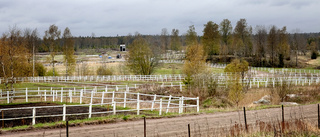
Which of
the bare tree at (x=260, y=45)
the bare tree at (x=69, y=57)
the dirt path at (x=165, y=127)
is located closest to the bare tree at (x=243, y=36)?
the bare tree at (x=260, y=45)

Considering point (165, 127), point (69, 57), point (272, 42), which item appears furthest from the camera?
point (272, 42)

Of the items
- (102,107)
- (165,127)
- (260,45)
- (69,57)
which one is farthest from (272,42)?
(165,127)

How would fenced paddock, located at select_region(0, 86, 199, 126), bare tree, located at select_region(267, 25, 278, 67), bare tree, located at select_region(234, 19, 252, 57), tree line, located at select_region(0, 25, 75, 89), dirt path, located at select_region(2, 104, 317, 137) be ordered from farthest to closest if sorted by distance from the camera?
bare tree, located at select_region(234, 19, 252, 57)
bare tree, located at select_region(267, 25, 278, 67)
tree line, located at select_region(0, 25, 75, 89)
fenced paddock, located at select_region(0, 86, 199, 126)
dirt path, located at select_region(2, 104, 317, 137)

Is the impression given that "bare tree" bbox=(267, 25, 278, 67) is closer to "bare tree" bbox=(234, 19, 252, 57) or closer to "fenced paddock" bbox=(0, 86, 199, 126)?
"bare tree" bbox=(234, 19, 252, 57)

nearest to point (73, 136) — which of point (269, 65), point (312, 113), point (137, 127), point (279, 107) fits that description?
point (137, 127)

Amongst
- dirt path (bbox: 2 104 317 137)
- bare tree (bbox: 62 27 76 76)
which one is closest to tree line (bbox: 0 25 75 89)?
bare tree (bbox: 62 27 76 76)

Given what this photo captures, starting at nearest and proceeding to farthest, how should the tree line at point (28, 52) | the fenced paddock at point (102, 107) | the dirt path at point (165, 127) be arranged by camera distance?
1. the dirt path at point (165, 127)
2. the fenced paddock at point (102, 107)
3. the tree line at point (28, 52)

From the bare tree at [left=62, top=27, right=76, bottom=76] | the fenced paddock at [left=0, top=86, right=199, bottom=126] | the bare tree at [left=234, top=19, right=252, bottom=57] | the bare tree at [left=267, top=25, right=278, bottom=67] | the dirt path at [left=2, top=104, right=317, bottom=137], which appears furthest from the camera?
the bare tree at [left=234, top=19, right=252, bottom=57]

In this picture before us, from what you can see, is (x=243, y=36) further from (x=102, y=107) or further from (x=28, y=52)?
(x=102, y=107)

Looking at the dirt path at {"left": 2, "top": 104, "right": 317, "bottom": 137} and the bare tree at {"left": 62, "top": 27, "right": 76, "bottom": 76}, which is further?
the bare tree at {"left": 62, "top": 27, "right": 76, "bottom": 76}

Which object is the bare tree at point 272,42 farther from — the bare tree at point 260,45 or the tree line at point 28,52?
the tree line at point 28,52

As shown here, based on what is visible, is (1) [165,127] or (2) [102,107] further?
(2) [102,107]

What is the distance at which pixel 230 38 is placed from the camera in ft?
342

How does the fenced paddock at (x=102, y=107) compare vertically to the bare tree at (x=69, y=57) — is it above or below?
below
